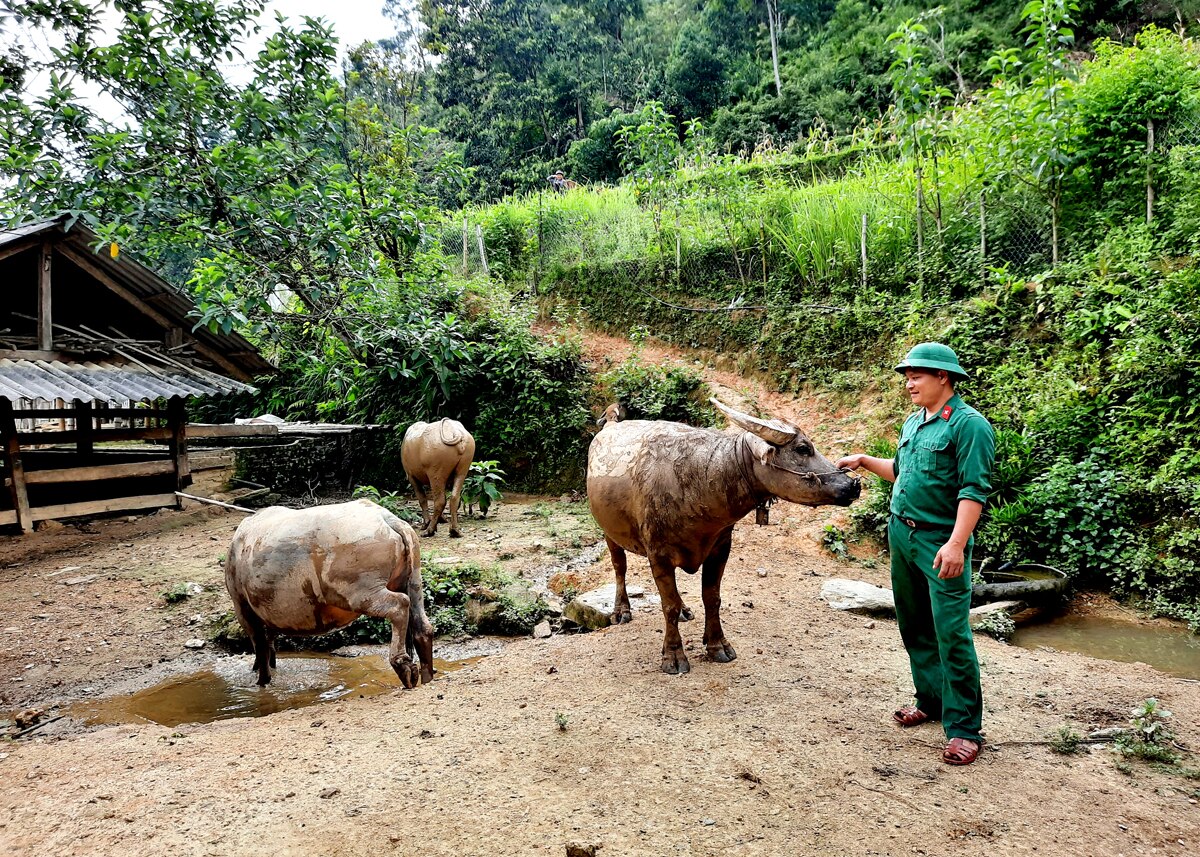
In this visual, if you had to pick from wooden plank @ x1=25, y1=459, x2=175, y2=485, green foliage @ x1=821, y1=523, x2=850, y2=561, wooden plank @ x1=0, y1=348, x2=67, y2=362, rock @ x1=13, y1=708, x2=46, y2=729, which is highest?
wooden plank @ x1=0, y1=348, x2=67, y2=362

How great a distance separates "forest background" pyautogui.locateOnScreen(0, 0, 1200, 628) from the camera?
22.0 ft

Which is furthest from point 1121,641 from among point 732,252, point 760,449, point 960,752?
point 732,252

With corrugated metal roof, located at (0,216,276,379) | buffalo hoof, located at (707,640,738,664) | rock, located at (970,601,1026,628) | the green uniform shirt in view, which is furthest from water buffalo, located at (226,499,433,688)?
corrugated metal roof, located at (0,216,276,379)

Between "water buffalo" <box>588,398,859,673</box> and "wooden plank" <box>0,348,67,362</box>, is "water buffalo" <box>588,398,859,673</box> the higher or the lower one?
the lower one

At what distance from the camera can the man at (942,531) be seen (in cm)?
310

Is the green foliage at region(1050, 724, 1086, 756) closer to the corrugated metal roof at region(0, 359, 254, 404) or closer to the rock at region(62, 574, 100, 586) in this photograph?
the rock at region(62, 574, 100, 586)

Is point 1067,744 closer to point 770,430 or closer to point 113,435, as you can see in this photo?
point 770,430

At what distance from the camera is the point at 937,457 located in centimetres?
322

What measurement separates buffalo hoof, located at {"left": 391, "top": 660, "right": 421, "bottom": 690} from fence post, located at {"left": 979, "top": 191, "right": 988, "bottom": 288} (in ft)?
27.8

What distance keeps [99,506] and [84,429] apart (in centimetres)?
131

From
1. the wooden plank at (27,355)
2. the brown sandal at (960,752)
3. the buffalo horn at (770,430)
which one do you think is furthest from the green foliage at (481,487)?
the brown sandal at (960,752)

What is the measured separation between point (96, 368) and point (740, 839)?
30.8 ft

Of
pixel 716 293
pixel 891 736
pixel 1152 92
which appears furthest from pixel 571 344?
pixel 891 736

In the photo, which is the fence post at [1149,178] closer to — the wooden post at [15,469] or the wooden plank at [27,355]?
the wooden plank at [27,355]
